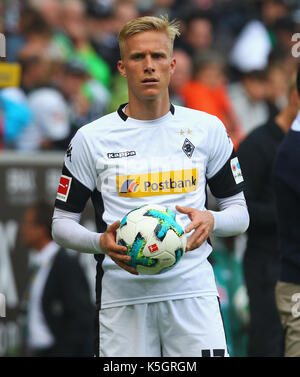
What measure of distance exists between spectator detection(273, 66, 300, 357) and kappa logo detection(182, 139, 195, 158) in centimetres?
82

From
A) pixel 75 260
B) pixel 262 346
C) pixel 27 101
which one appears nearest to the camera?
pixel 262 346

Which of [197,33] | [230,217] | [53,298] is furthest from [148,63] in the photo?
[197,33]

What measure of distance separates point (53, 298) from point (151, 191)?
4.87m

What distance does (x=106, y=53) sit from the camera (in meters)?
13.4

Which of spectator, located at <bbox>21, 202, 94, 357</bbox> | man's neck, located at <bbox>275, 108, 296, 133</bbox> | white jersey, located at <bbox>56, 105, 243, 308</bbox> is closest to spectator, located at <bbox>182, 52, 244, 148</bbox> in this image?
spectator, located at <bbox>21, 202, 94, 357</bbox>

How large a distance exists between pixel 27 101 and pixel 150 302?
637cm

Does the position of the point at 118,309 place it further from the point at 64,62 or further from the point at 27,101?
the point at 64,62

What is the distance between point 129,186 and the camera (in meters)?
5.85

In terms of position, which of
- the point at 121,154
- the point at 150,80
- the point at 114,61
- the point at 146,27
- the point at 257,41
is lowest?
the point at 121,154

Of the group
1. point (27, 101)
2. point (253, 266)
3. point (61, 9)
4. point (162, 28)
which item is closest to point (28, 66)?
point (27, 101)

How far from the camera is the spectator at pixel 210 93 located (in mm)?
12828

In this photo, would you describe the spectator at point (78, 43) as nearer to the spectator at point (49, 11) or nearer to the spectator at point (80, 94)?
the spectator at point (49, 11)

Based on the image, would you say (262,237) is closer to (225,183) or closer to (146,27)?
(225,183)
